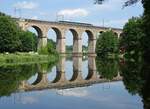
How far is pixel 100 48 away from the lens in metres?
113

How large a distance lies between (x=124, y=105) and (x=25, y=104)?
4.79 metres

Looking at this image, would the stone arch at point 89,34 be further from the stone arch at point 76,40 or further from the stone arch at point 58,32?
the stone arch at point 58,32

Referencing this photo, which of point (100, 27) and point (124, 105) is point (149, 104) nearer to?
point (124, 105)

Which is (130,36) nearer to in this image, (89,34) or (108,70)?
(108,70)

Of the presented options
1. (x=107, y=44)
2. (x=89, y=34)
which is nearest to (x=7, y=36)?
(x=107, y=44)

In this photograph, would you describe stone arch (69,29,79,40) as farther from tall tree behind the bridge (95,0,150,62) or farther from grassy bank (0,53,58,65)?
tall tree behind the bridge (95,0,150,62)

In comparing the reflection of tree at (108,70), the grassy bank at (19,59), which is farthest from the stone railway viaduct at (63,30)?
the reflection of tree at (108,70)

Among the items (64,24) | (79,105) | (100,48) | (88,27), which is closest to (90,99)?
(79,105)

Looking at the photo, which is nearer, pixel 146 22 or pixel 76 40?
pixel 146 22

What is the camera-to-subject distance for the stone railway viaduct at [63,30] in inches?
4311

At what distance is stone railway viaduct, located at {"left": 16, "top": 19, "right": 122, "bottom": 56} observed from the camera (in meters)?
109

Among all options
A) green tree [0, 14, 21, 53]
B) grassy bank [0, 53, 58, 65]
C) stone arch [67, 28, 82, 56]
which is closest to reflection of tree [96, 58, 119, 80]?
grassy bank [0, 53, 58, 65]

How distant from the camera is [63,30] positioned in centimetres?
12194

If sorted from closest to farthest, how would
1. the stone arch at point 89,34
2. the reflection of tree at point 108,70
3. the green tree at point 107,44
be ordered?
the reflection of tree at point 108,70
the green tree at point 107,44
the stone arch at point 89,34
